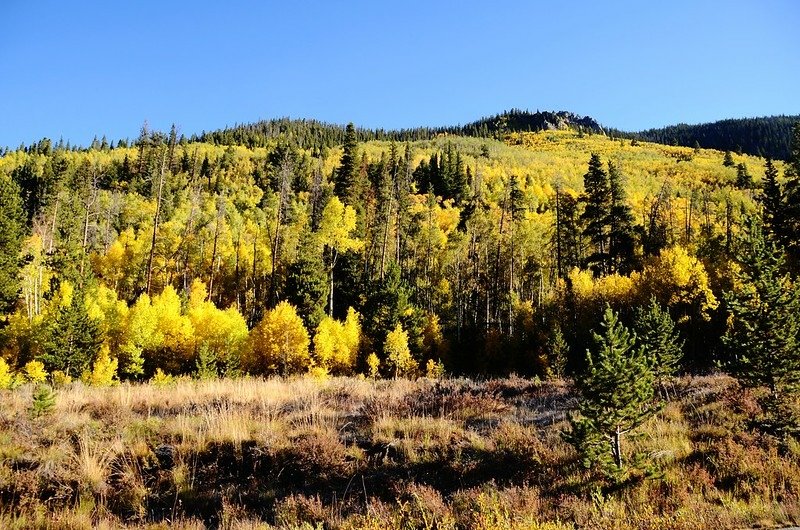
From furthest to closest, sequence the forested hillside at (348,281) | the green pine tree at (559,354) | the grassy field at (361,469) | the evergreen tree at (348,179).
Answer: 1. the evergreen tree at (348,179)
2. the forested hillside at (348,281)
3. the green pine tree at (559,354)
4. the grassy field at (361,469)

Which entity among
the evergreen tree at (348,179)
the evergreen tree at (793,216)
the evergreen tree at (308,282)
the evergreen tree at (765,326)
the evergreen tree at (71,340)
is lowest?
the evergreen tree at (71,340)

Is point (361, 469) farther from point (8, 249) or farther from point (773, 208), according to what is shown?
point (8, 249)

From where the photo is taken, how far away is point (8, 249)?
4394 cm

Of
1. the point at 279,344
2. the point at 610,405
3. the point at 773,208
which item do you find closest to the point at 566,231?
the point at 773,208

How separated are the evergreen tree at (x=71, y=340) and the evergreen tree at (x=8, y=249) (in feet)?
38.3

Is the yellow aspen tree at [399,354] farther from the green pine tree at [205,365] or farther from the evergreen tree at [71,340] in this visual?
the evergreen tree at [71,340]

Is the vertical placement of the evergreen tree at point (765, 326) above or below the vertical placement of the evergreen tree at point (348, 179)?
below

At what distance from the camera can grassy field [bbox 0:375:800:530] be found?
564 cm

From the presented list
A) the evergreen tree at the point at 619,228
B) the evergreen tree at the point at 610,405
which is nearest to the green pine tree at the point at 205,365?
the evergreen tree at the point at 610,405

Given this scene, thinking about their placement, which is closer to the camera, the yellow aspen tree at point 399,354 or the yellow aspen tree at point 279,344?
the yellow aspen tree at point 279,344

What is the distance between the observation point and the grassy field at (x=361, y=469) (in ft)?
18.5

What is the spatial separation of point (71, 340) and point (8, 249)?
17.1 m

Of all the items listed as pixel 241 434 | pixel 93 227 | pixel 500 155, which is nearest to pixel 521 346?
pixel 241 434

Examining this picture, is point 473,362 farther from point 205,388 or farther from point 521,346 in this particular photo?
point 205,388
